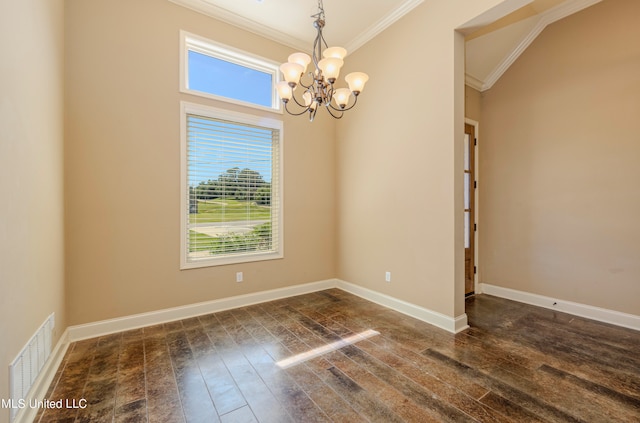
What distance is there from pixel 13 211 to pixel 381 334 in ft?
9.83

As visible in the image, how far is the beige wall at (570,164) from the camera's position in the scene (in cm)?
301

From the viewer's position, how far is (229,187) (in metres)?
3.57

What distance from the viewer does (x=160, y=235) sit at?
3.08m

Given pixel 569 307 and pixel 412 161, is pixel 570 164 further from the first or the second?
pixel 412 161

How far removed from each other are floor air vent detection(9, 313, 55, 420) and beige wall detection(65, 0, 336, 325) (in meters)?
0.71

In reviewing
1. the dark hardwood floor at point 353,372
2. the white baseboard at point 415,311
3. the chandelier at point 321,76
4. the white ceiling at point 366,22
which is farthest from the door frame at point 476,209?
the chandelier at point 321,76

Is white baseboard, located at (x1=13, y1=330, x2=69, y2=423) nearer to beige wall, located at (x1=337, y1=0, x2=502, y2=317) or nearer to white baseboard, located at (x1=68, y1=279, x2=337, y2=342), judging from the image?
white baseboard, located at (x1=68, y1=279, x2=337, y2=342)

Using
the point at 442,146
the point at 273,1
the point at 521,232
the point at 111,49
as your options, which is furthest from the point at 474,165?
the point at 111,49

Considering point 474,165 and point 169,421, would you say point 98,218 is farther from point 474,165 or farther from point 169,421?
point 474,165

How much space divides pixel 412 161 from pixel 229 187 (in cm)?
233

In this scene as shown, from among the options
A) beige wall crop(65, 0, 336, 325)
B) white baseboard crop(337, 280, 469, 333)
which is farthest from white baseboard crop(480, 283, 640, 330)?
beige wall crop(65, 0, 336, 325)

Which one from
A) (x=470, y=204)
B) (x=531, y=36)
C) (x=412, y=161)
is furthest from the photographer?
(x=470, y=204)

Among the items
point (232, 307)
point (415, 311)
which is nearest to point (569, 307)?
point (415, 311)

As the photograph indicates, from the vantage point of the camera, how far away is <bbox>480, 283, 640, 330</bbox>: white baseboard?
9.74ft
